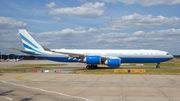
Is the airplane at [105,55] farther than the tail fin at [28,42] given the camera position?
No

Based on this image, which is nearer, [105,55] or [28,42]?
[105,55]

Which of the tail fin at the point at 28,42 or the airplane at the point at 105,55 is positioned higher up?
the tail fin at the point at 28,42

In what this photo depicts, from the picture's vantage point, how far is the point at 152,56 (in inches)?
1515

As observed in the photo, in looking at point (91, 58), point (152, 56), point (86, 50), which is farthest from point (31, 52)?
point (152, 56)

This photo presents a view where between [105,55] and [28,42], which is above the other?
[28,42]

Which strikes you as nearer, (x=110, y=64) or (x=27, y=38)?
(x=110, y=64)

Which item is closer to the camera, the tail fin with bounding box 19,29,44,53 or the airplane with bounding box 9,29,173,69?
the airplane with bounding box 9,29,173,69

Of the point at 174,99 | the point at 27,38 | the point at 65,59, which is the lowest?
the point at 174,99

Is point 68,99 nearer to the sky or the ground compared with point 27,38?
nearer to the ground

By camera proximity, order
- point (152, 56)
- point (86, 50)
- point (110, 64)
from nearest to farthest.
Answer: point (110, 64)
point (152, 56)
point (86, 50)

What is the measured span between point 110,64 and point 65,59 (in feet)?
42.7

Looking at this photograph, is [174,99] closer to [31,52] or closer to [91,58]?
[91,58]

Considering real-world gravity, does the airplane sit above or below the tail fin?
below

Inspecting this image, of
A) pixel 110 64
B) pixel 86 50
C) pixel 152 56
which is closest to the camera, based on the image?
pixel 110 64
